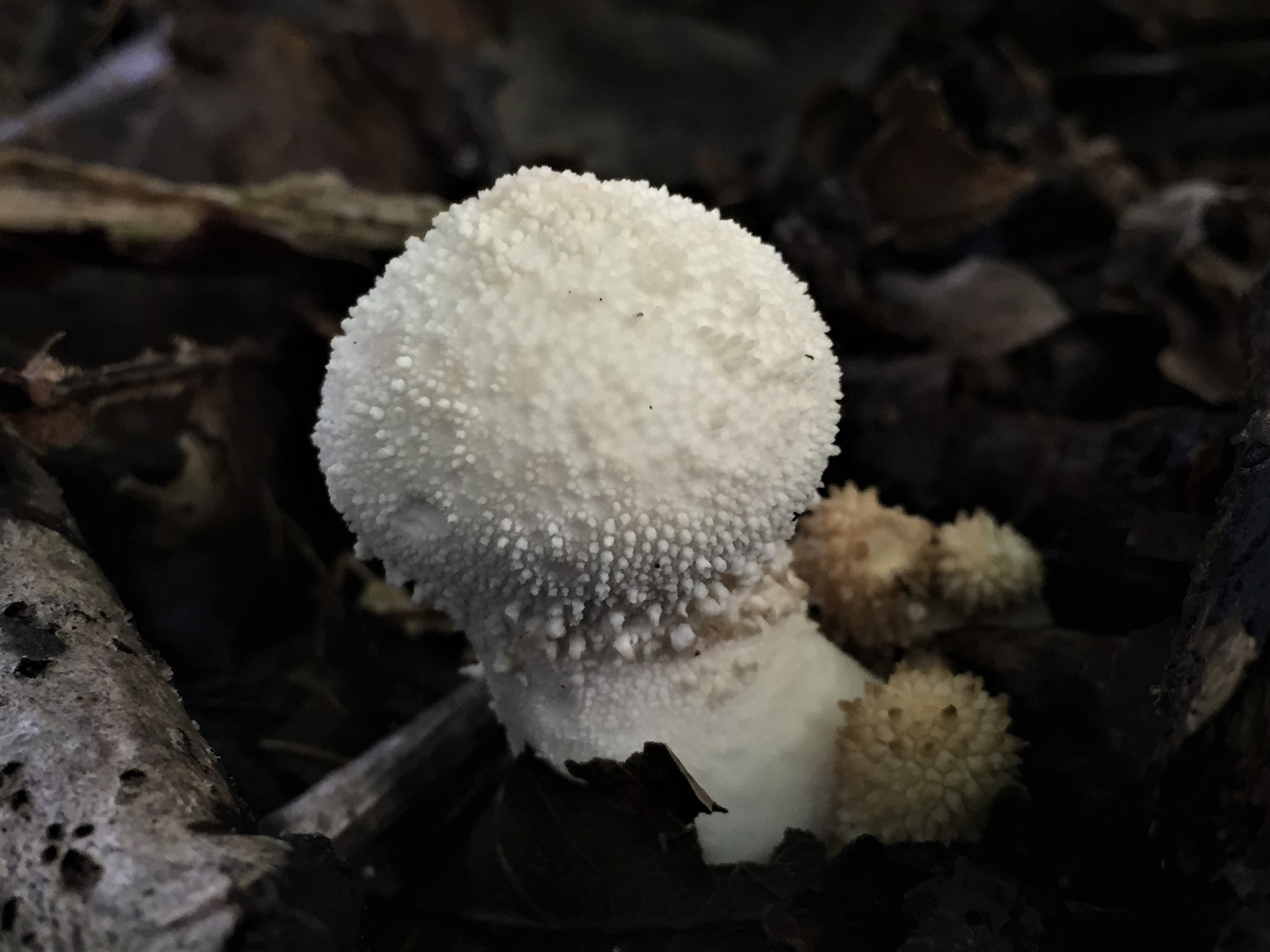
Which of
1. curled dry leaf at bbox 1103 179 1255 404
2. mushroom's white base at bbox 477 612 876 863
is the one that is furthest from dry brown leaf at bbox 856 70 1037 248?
mushroom's white base at bbox 477 612 876 863

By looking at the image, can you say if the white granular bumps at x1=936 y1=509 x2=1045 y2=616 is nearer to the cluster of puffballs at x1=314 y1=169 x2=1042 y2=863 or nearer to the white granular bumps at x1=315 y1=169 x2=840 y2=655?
the cluster of puffballs at x1=314 y1=169 x2=1042 y2=863

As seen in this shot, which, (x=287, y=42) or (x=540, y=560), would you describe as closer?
(x=540, y=560)

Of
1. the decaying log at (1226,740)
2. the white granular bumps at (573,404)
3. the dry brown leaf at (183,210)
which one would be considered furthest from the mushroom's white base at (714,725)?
the dry brown leaf at (183,210)

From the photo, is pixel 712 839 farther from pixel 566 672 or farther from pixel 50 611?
pixel 50 611

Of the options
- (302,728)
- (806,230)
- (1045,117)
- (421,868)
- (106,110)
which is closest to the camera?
(421,868)

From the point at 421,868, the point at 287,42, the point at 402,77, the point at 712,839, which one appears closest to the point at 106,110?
the point at 287,42

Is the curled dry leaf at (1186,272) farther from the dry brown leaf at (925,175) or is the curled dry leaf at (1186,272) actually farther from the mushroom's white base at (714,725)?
the mushroom's white base at (714,725)

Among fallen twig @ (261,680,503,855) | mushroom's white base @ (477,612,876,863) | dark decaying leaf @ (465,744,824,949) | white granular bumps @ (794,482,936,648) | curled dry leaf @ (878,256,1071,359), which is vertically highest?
curled dry leaf @ (878,256,1071,359)
